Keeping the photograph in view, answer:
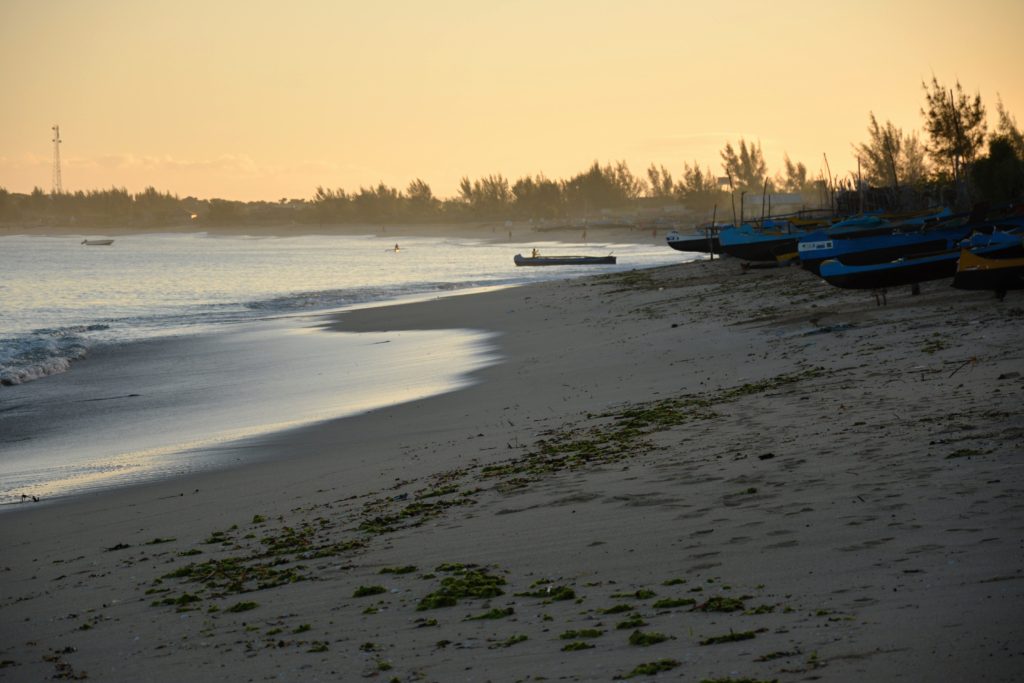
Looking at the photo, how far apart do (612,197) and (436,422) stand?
602ft

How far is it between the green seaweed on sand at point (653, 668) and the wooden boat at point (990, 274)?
12214 mm

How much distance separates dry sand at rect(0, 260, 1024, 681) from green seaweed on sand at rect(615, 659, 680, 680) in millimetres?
17

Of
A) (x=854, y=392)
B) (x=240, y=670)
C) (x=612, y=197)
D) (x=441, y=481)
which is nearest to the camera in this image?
(x=240, y=670)

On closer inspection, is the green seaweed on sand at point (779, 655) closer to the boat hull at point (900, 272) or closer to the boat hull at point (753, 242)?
the boat hull at point (900, 272)

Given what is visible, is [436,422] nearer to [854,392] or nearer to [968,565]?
[854,392]

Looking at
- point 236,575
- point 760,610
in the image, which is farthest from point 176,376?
point 760,610

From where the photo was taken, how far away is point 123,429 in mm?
12875

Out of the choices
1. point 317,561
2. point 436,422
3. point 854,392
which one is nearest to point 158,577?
point 317,561

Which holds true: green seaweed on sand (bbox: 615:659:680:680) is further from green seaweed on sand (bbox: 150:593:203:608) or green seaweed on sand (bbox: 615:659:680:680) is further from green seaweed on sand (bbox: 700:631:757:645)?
green seaweed on sand (bbox: 150:593:203:608)

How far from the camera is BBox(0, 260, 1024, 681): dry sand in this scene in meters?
4.14

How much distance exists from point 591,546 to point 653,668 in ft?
5.59

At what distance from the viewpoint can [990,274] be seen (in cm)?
1445

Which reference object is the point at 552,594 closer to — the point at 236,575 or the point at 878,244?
the point at 236,575

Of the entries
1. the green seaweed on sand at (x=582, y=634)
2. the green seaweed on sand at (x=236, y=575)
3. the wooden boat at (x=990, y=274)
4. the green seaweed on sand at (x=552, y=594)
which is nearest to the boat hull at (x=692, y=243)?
the wooden boat at (x=990, y=274)
